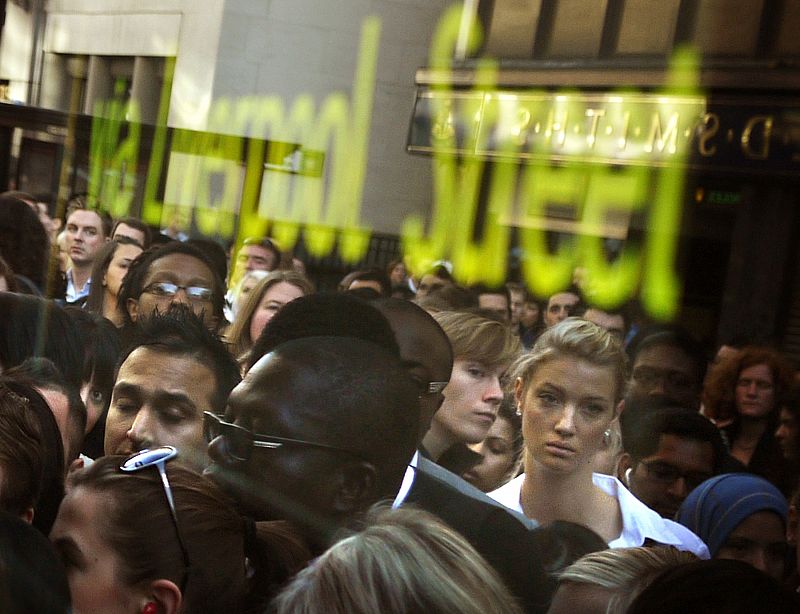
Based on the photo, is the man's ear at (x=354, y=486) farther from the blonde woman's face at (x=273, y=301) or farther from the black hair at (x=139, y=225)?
the black hair at (x=139, y=225)

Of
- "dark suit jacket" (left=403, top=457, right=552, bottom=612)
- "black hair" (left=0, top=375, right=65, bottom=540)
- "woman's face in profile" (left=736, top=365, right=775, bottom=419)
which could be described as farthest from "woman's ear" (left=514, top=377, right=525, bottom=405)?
"black hair" (left=0, top=375, right=65, bottom=540)

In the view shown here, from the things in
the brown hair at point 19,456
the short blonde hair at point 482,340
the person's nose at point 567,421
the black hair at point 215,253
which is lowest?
the brown hair at point 19,456

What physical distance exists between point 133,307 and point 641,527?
0.90 metres

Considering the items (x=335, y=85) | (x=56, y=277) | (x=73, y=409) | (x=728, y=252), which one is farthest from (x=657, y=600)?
(x=56, y=277)

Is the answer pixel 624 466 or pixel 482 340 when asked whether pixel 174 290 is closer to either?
pixel 482 340

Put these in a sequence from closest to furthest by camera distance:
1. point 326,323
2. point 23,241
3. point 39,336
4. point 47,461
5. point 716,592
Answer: point 716,592 → point 326,323 → point 47,461 → point 39,336 → point 23,241

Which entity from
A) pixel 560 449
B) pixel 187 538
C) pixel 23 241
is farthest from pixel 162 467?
pixel 23 241

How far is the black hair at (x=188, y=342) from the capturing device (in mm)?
1708

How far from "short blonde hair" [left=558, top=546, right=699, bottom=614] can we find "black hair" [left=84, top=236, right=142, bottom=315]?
2.86 ft

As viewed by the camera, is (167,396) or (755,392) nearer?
(755,392)

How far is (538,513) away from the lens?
1391 millimetres

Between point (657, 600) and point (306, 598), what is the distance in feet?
1.06

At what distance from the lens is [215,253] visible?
173 cm

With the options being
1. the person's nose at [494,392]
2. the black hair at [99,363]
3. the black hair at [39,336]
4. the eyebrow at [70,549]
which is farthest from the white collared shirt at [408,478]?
the black hair at [39,336]
